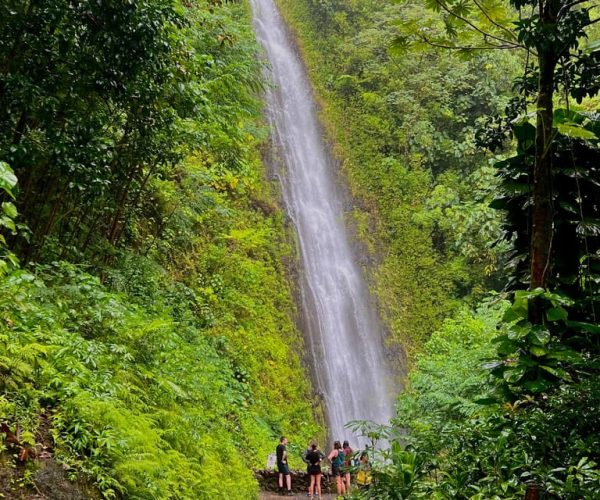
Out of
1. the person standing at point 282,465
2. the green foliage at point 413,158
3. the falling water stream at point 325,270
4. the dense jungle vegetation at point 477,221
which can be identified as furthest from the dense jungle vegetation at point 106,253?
the green foliage at point 413,158

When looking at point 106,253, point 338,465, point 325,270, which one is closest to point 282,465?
point 338,465

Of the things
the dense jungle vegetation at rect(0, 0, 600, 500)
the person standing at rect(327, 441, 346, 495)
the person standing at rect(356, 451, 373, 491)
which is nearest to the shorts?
the person standing at rect(327, 441, 346, 495)

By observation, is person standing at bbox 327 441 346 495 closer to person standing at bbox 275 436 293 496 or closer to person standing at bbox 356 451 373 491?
person standing at bbox 275 436 293 496

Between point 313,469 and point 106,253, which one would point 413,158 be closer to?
point 313,469

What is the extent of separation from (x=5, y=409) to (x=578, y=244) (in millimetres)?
4038

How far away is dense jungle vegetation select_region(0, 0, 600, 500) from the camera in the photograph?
10.7 feet

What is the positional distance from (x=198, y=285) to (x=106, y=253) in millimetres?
5091

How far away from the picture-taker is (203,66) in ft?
25.2

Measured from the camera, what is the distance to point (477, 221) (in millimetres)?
18031

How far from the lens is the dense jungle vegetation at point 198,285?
327cm

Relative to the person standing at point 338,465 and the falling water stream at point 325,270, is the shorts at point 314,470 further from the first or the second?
the falling water stream at point 325,270

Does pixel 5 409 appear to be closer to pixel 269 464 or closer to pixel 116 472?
pixel 116 472

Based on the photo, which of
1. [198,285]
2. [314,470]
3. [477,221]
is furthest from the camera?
[477,221]

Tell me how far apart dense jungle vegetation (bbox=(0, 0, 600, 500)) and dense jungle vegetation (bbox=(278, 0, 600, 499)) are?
26 mm
